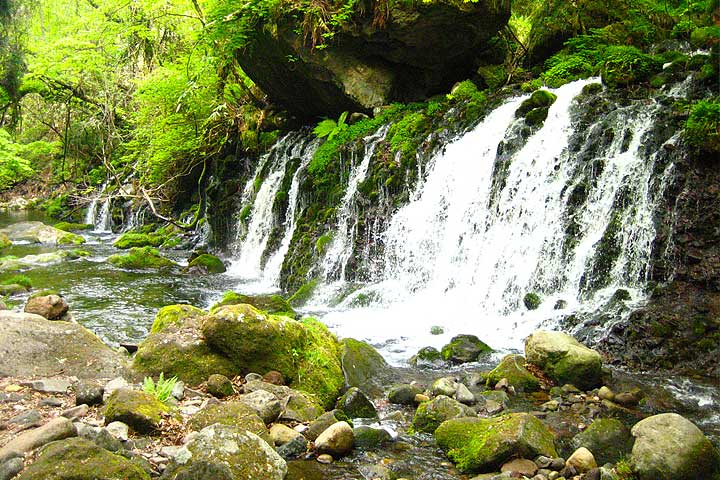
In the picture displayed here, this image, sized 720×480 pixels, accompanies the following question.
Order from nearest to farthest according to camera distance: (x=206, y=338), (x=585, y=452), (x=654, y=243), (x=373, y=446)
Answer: (x=585, y=452) < (x=373, y=446) < (x=206, y=338) < (x=654, y=243)

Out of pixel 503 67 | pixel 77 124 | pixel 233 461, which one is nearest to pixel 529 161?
pixel 503 67

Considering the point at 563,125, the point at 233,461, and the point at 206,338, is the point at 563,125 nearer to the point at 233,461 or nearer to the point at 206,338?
the point at 206,338

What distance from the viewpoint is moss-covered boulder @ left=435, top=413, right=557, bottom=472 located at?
4.45 metres

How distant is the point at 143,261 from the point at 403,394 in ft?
37.6

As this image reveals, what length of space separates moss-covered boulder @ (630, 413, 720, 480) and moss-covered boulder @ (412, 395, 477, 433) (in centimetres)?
158

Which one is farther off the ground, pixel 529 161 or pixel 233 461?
pixel 529 161

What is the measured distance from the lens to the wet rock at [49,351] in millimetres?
5414

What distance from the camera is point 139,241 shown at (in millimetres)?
19828

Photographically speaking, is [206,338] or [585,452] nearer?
[585,452]

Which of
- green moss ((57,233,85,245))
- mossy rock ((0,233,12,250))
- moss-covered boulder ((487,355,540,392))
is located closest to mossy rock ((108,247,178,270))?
mossy rock ((0,233,12,250))

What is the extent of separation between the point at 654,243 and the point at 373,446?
5.33m

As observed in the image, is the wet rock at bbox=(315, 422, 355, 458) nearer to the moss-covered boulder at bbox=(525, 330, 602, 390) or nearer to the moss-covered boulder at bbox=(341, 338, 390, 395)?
the moss-covered boulder at bbox=(341, 338, 390, 395)

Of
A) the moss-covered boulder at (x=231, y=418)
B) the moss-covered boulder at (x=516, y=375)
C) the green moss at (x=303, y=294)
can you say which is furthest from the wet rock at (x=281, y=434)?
the green moss at (x=303, y=294)

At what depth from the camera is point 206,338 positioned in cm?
589
